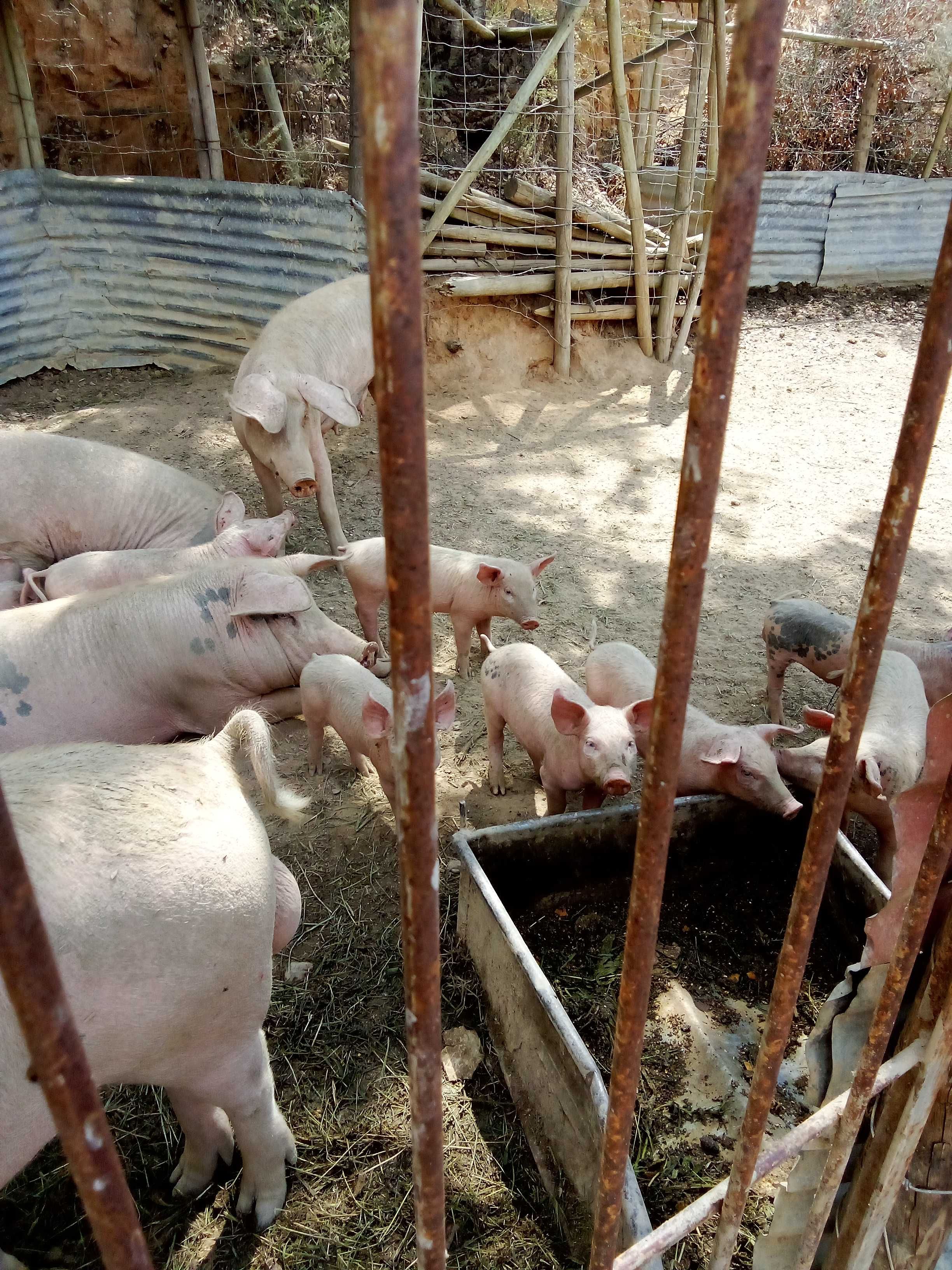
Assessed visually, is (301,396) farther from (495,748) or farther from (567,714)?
(567,714)

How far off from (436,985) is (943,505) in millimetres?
6182

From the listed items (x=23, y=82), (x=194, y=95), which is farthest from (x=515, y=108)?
(x=23, y=82)

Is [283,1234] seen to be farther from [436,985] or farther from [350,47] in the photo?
[350,47]

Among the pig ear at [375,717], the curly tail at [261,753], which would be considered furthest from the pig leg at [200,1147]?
the pig ear at [375,717]

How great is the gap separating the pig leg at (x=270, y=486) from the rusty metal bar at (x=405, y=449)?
4.94 m

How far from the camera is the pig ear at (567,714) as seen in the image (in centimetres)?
323

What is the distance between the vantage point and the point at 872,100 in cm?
1000

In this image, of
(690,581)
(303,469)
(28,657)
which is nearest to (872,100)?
(303,469)

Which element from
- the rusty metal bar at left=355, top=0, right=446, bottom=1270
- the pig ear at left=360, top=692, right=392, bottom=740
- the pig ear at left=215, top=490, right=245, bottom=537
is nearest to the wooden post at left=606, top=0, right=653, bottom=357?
the pig ear at left=215, top=490, right=245, bottom=537

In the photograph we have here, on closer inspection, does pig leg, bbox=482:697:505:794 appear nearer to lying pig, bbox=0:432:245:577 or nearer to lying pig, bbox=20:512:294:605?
lying pig, bbox=20:512:294:605

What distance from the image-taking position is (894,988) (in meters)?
1.31

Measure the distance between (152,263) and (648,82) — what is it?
14.9 ft

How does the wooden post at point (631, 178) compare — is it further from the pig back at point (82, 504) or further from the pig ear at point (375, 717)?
the pig ear at point (375, 717)

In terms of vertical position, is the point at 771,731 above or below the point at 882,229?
below
